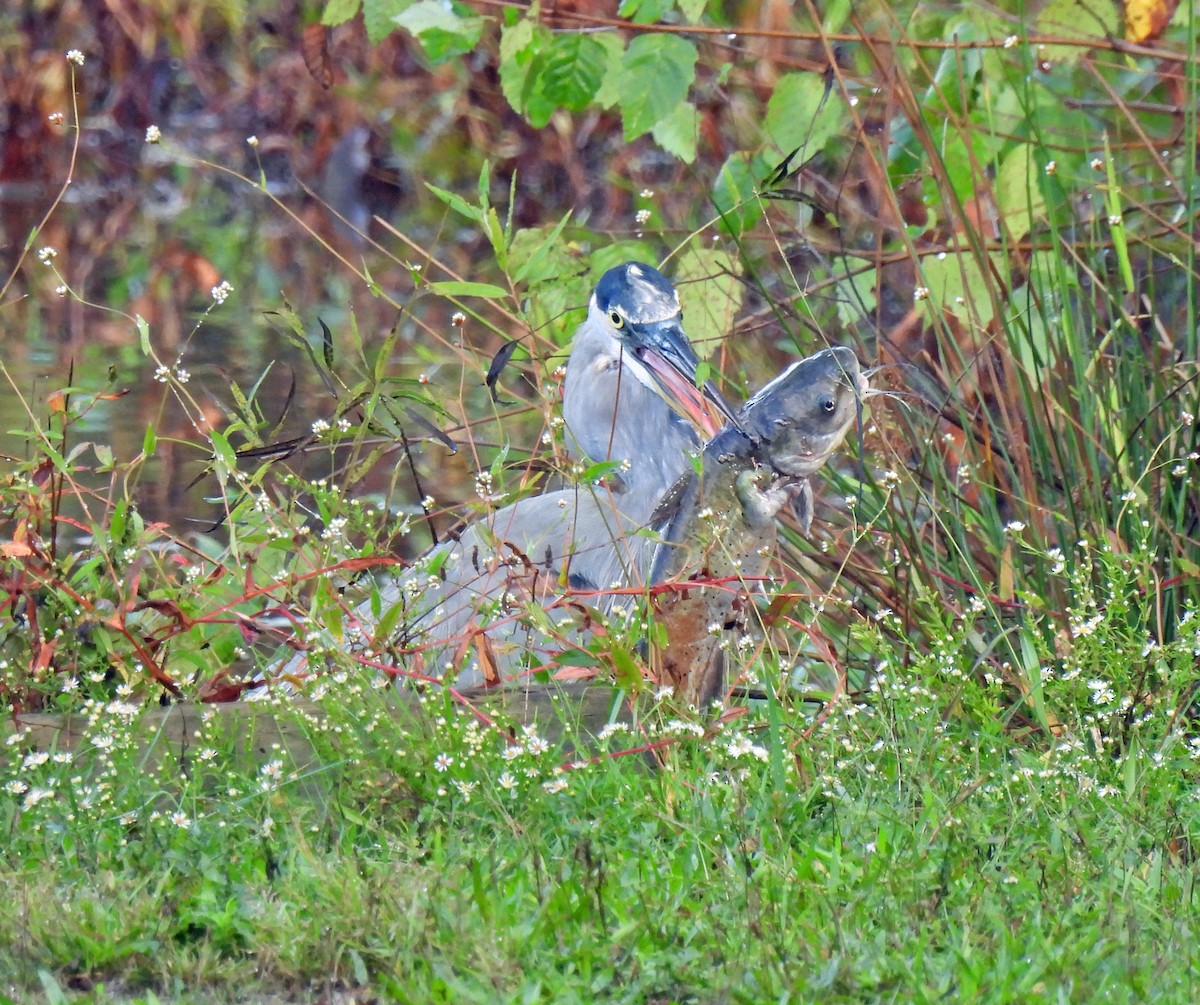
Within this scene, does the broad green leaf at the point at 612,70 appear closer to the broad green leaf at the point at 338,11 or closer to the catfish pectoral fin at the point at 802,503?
the broad green leaf at the point at 338,11

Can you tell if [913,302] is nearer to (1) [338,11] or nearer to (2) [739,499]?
(1) [338,11]

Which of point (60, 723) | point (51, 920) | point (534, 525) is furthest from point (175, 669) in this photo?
point (51, 920)

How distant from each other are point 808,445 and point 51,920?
147cm

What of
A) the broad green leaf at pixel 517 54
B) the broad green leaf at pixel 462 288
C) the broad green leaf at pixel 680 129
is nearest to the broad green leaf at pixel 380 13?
the broad green leaf at pixel 517 54

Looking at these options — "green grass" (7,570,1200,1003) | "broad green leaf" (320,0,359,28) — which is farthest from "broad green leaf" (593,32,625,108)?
"green grass" (7,570,1200,1003)

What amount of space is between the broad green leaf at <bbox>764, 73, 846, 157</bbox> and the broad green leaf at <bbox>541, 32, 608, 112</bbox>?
15.1 inches

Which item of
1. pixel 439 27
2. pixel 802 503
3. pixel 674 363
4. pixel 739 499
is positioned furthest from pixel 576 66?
pixel 739 499

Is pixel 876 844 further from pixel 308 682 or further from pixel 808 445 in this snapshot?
pixel 308 682

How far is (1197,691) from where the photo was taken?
3.40m

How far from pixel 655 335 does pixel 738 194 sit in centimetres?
76

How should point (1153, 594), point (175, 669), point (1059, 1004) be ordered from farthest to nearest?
point (175, 669) < point (1153, 594) < point (1059, 1004)

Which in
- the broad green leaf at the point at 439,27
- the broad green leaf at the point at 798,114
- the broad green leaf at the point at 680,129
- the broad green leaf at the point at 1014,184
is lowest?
the broad green leaf at the point at 1014,184

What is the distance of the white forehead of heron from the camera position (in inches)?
182

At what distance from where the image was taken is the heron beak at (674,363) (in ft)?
14.8
